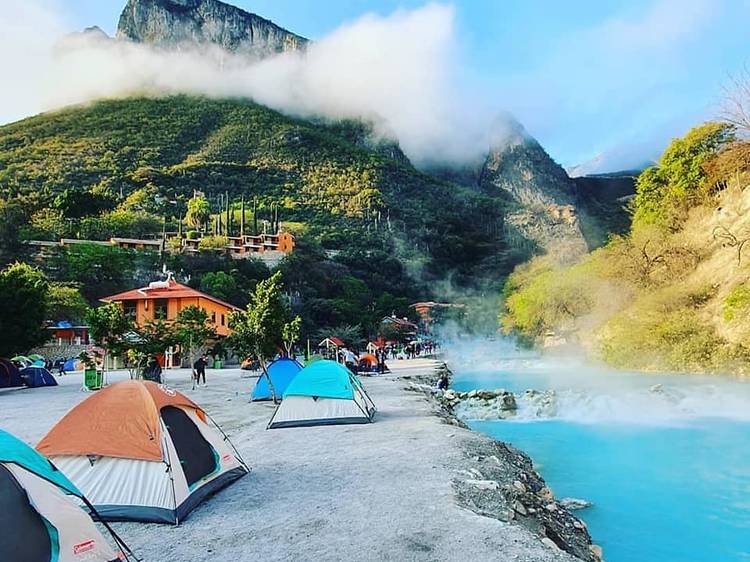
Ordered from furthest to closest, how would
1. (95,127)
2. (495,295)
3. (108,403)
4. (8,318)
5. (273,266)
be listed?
(95,127), (495,295), (273,266), (8,318), (108,403)

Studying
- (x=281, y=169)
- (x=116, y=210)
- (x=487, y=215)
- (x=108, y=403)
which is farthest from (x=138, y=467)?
(x=487, y=215)

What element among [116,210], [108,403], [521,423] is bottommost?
[521,423]

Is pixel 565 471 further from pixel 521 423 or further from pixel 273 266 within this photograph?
pixel 273 266

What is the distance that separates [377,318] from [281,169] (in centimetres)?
4737

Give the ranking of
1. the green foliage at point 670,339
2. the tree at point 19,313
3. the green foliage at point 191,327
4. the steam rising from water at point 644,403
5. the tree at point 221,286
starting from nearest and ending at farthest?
1. the steam rising from water at point 644,403
2. the tree at point 19,313
3. the green foliage at point 191,327
4. the green foliage at point 670,339
5. the tree at point 221,286

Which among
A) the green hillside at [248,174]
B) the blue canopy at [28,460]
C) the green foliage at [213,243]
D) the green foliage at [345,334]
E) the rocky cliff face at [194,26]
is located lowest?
the green foliage at [345,334]

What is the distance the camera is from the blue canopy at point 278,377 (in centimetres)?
1583

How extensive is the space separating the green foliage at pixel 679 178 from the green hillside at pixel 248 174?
50.8 metres

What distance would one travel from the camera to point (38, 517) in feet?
12.7

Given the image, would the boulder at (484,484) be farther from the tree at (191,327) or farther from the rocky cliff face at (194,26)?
the rocky cliff face at (194,26)

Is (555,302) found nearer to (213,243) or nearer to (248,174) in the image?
(213,243)

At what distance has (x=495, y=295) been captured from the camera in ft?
280

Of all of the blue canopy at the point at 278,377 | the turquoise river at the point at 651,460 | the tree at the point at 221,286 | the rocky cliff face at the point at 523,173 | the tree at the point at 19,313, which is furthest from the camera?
the rocky cliff face at the point at 523,173

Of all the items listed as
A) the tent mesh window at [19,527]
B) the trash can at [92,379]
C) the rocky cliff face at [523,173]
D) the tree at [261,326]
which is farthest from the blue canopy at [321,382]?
the rocky cliff face at [523,173]
